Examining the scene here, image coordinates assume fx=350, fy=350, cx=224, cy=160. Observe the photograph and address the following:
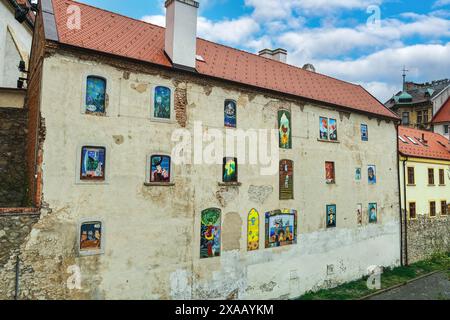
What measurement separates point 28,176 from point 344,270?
16.2 meters

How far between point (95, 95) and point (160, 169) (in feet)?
11.4

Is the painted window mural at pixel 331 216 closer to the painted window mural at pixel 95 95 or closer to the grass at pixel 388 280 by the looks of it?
the grass at pixel 388 280

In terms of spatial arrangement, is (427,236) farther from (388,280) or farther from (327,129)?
(327,129)

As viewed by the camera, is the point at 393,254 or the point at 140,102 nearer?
the point at 140,102

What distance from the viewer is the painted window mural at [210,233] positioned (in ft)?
46.2

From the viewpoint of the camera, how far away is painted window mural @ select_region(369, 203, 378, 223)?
834 inches

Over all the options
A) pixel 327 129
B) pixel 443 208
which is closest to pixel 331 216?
pixel 327 129

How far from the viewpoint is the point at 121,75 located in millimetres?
12617

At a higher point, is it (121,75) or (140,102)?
(121,75)

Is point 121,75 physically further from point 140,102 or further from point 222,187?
point 222,187

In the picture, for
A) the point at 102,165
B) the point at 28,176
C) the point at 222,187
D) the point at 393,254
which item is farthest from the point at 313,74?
the point at 28,176

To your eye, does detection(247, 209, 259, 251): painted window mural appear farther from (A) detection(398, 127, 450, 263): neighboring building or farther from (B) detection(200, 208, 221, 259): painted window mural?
(A) detection(398, 127, 450, 263): neighboring building

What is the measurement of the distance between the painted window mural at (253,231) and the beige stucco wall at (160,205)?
11.0 inches

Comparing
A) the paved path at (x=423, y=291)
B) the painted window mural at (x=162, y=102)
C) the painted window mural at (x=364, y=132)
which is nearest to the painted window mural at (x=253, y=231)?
the painted window mural at (x=162, y=102)
